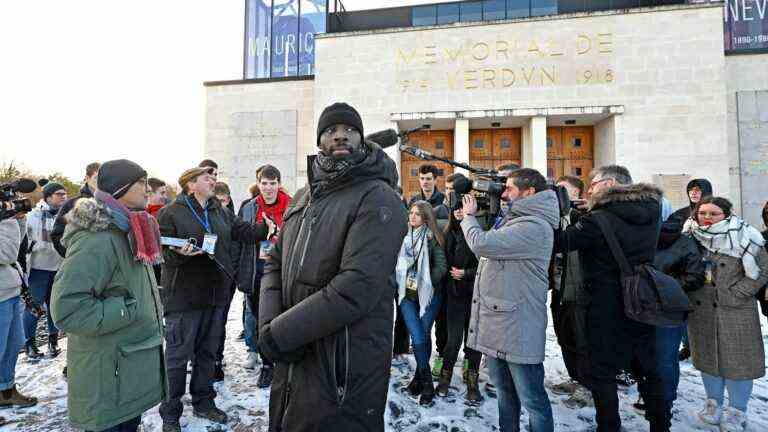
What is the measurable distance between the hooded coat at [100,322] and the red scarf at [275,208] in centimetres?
184

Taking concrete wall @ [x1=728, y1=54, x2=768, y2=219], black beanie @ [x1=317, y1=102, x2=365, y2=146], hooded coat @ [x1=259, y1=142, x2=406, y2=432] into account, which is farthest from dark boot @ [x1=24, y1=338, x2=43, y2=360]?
concrete wall @ [x1=728, y1=54, x2=768, y2=219]

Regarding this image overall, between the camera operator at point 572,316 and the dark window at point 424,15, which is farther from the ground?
the dark window at point 424,15

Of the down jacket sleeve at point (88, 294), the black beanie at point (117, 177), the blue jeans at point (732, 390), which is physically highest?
the black beanie at point (117, 177)

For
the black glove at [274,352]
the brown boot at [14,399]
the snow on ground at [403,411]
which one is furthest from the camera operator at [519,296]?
the brown boot at [14,399]

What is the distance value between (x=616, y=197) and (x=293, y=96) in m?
12.6

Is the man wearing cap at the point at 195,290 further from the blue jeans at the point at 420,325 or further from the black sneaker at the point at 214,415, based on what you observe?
the blue jeans at the point at 420,325

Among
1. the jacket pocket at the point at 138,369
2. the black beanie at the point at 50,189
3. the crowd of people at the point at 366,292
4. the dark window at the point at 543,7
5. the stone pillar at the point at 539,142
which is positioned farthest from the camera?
the dark window at the point at 543,7

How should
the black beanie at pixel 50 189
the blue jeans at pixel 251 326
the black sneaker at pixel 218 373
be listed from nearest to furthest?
the black sneaker at pixel 218 373 < the blue jeans at pixel 251 326 < the black beanie at pixel 50 189

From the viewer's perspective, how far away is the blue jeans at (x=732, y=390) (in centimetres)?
324

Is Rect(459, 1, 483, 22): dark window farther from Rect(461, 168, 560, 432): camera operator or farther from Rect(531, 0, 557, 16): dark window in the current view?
Rect(461, 168, 560, 432): camera operator

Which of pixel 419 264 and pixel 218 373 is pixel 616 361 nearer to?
pixel 419 264

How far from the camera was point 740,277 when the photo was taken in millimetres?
3297

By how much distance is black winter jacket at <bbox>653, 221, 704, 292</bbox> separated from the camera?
3.27 m

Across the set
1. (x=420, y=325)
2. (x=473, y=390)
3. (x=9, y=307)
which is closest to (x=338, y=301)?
(x=420, y=325)
